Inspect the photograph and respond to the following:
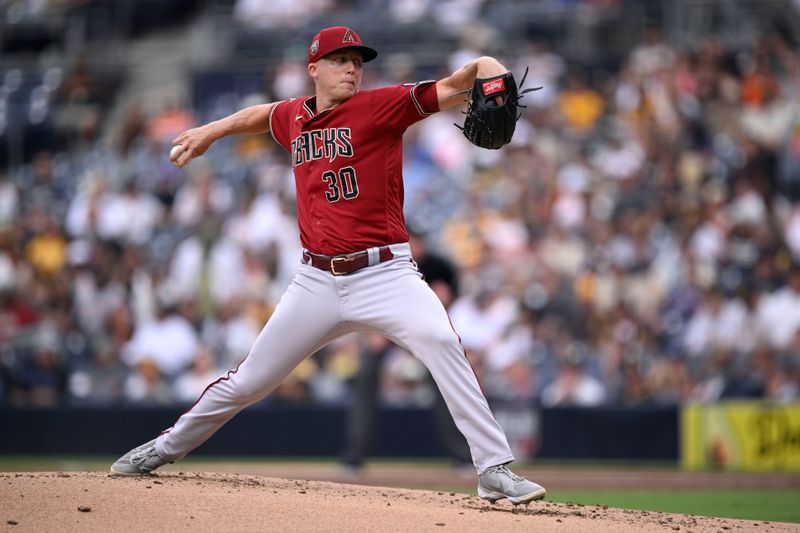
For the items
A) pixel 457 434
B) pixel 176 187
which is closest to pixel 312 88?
pixel 176 187

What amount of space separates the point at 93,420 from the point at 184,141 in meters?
7.49

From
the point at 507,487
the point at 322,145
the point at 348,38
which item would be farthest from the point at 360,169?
the point at 507,487

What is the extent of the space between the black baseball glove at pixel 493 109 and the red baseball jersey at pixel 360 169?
0.22m

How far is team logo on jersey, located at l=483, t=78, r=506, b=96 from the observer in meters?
5.36

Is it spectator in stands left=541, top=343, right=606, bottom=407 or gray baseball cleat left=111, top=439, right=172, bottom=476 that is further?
spectator in stands left=541, top=343, right=606, bottom=407

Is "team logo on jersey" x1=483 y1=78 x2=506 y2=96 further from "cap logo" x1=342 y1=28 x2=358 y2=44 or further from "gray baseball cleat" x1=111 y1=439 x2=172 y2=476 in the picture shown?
"gray baseball cleat" x1=111 y1=439 x2=172 y2=476

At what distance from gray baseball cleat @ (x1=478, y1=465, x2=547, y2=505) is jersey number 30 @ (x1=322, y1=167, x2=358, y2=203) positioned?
1409mm

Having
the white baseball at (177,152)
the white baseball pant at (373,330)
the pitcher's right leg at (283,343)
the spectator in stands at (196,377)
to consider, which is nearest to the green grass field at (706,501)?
the white baseball pant at (373,330)

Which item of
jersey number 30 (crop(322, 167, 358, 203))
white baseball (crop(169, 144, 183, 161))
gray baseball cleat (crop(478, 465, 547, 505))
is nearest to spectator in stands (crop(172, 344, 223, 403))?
white baseball (crop(169, 144, 183, 161))

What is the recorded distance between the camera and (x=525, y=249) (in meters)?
13.8

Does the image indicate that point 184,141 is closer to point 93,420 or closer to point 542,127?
point 93,420

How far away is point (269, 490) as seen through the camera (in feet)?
19.5

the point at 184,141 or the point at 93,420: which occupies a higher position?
the point at 184,141

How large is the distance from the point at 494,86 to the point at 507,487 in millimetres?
1781
